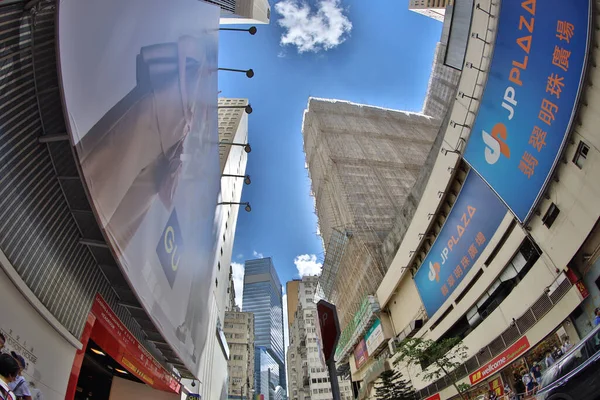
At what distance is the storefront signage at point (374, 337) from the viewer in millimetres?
25859

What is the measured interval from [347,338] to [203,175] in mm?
28375

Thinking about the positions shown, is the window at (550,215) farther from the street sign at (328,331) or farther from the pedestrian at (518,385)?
the street sign at (328,331)

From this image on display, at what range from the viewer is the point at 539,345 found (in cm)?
1204

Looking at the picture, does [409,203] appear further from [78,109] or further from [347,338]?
[78,109]

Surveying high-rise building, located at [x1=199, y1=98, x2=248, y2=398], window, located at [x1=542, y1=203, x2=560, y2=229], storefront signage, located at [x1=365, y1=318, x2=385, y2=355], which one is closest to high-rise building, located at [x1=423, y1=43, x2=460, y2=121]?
high-rise building, located at [x1=199, y1=98, x2=248, y2=398]

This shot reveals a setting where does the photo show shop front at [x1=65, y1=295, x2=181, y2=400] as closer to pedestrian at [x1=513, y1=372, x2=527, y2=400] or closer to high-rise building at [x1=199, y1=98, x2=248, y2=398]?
high-rise building at [x1=199, y1=98, x2=248, y2=398]

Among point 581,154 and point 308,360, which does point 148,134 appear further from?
point 308,360

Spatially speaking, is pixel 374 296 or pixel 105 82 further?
pixel 374 296

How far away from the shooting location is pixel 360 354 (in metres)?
31.6

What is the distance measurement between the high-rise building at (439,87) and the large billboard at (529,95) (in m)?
34.1

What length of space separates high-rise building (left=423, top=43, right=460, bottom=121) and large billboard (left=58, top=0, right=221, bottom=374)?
140 feet

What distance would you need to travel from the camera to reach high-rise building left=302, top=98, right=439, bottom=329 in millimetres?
30500

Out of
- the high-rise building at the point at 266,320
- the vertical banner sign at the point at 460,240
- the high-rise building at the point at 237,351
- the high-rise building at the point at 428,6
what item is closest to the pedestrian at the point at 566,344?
the vertical banner sign at the point at 460,240

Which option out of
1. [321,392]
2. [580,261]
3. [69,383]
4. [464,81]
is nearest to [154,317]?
[69,383]
